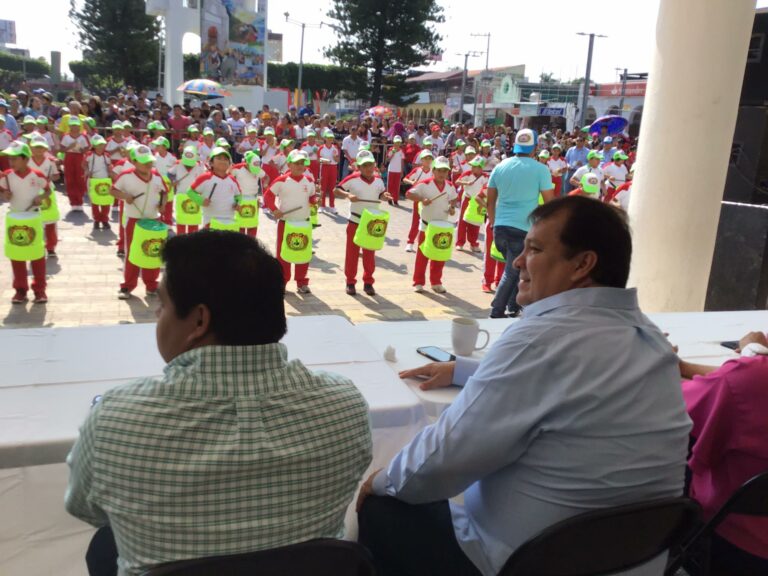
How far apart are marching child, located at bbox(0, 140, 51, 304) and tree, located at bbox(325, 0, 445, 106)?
33388mm

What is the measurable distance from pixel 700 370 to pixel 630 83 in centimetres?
5071

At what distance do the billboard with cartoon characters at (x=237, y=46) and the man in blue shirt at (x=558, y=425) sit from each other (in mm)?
30725

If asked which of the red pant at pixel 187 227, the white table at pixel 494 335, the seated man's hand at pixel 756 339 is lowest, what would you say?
the red pant at pixel 187 227

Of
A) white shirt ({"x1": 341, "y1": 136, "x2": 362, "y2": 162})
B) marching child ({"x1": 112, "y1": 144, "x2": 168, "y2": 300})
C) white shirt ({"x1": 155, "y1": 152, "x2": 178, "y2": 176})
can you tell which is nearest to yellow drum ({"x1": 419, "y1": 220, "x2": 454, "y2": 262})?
marching child ({"x1": 112, "y1": 144, "x2": 168, "y2": 300})

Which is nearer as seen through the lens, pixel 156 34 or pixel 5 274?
pixel 5 274

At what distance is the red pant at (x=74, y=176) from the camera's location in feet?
39.6

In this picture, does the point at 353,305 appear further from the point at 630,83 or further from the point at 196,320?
the point at 630,83

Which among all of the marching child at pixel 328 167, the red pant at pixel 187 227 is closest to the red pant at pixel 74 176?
the red pant at pixel 187 227

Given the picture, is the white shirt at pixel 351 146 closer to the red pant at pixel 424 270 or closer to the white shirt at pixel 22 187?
A: the red pant at pixel 424 270

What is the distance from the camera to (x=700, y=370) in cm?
265

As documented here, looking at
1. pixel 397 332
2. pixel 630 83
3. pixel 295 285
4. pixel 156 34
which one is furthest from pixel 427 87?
pixel 397 332

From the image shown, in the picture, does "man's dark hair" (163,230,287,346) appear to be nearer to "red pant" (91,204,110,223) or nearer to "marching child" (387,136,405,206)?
"red pant" (91,204,110,223)

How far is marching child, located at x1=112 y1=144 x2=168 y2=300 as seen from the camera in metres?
7.08

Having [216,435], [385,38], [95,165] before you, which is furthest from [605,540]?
[385,38]
